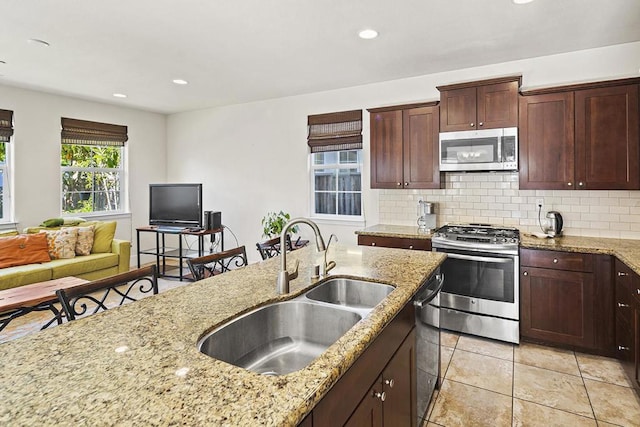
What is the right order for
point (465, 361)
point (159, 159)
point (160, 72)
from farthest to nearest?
point (159, 159) → point (160, 72) → point (465, 361)

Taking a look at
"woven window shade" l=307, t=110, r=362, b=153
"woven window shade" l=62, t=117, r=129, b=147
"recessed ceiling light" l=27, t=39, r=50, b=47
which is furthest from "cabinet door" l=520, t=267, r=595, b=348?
"woven window shade" l=62, t=117, r=129, b=147

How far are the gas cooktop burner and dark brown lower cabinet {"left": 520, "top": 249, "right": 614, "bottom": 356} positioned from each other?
0.60 ft

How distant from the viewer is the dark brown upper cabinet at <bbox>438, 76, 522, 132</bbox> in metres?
3.41

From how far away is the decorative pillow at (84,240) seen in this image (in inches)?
184

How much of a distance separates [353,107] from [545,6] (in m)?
2.43

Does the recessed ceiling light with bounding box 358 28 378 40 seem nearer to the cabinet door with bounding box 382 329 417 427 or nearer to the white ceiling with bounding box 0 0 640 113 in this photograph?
the white ceiling with bounding box 0 0 640 113

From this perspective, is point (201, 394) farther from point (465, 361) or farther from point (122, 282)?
point (465, 361)

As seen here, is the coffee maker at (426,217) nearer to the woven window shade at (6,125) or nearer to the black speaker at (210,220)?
the black speaker at (210,220)

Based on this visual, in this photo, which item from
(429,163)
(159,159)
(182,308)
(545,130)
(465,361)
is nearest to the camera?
(182,308)

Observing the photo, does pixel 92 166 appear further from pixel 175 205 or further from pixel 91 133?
pixel 175 205

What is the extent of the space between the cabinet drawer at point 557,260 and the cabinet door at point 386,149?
1461 mm

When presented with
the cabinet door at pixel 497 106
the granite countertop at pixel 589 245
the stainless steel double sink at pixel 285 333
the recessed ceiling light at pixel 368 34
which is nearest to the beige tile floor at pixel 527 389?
the granite countertop at pixel 589 245

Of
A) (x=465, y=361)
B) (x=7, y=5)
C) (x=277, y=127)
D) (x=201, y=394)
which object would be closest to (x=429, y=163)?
(x=465, y=361)

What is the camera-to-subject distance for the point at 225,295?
1627mm
